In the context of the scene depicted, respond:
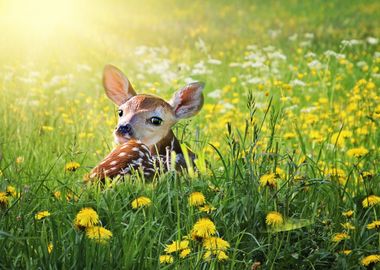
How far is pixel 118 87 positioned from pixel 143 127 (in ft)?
1.72

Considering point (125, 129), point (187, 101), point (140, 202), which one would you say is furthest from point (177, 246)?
point (187, 101)

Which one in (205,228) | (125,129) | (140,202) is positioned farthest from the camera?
(125,129)

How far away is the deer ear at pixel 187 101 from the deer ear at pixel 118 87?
313 millimetres

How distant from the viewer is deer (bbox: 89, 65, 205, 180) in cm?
477

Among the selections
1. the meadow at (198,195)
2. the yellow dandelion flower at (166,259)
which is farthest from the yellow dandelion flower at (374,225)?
the yellow dandelion flower at (166,259)

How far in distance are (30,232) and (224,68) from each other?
768 centimetres

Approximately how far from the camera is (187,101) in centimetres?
552

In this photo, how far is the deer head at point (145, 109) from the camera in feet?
17.0

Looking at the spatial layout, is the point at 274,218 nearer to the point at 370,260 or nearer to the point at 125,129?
the point at 370,260

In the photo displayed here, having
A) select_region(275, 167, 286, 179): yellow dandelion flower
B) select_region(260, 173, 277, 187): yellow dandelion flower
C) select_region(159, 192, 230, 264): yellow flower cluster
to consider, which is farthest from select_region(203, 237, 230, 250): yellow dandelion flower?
select_region(275, 167, 286, 179): yellow dandelion flower

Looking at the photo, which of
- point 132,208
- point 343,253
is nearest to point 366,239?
point 343,253

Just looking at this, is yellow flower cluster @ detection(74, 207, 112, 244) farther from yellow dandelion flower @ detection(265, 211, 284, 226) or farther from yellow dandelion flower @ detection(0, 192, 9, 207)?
yellow dandelion flower @ detection(265, 211, 284, 226)

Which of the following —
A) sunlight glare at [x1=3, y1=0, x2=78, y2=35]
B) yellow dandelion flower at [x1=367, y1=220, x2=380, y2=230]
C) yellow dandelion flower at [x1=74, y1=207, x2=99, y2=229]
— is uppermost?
sunlight glare at [x1=3, y1=0, x2=78, y2=35]

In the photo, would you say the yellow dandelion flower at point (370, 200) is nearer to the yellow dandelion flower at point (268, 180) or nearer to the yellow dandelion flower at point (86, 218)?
the yellow dandelion flower at point (268, 180)
